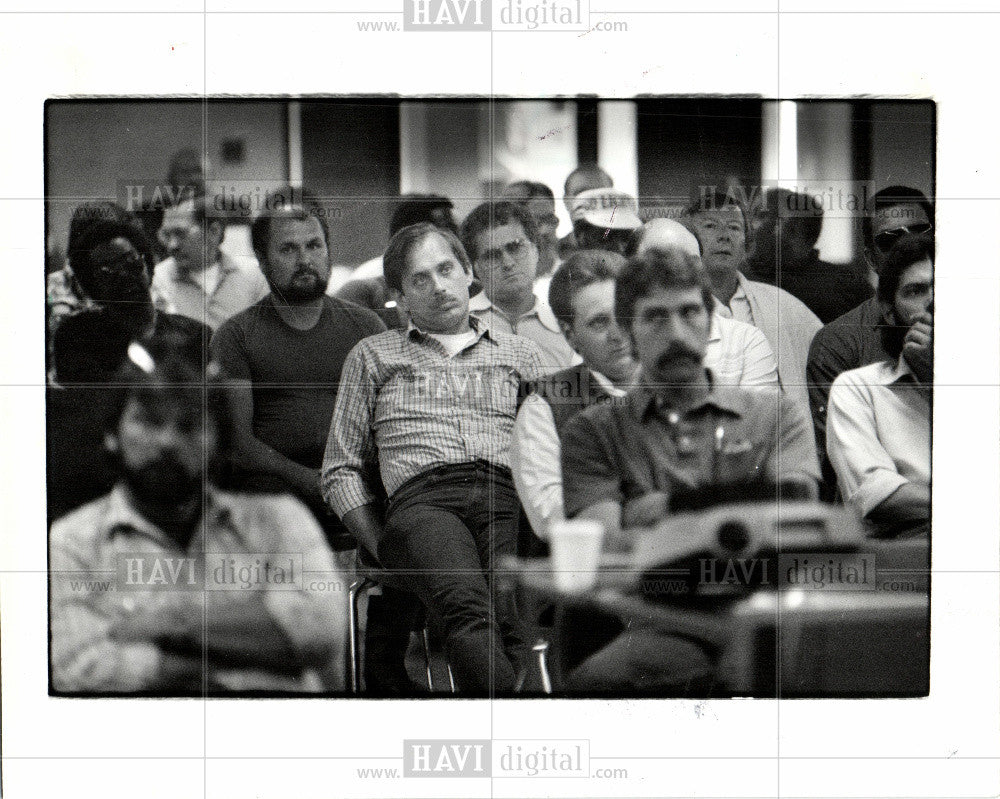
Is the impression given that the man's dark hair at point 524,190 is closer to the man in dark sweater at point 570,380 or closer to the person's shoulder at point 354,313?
the man in dark sweater at point 570,380

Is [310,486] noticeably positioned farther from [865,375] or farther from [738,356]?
[865,375]

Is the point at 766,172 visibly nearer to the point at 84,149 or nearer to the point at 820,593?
the point at 820,593

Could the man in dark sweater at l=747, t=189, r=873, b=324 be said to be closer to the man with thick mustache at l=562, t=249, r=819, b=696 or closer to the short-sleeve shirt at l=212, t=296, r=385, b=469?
the man with thick mustache at l=562, t=249, r=819, b=696

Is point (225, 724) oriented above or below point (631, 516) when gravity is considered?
below

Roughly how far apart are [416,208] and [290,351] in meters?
0.54

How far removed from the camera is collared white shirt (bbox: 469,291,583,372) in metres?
3.37

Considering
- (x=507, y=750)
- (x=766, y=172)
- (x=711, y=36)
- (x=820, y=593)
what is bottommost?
(x=507, y=750)

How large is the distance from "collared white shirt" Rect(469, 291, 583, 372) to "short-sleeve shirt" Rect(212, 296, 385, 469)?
303mm

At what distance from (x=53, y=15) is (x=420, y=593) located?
195cm

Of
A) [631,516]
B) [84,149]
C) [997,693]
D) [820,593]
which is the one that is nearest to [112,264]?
[84,149]

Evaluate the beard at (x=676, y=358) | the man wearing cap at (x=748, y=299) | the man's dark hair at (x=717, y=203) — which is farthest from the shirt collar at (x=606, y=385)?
the man's dark hair at (x=717, y=203)

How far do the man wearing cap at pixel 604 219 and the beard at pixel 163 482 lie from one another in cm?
130

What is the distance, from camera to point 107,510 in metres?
3.43

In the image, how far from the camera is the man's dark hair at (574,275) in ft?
11.0
